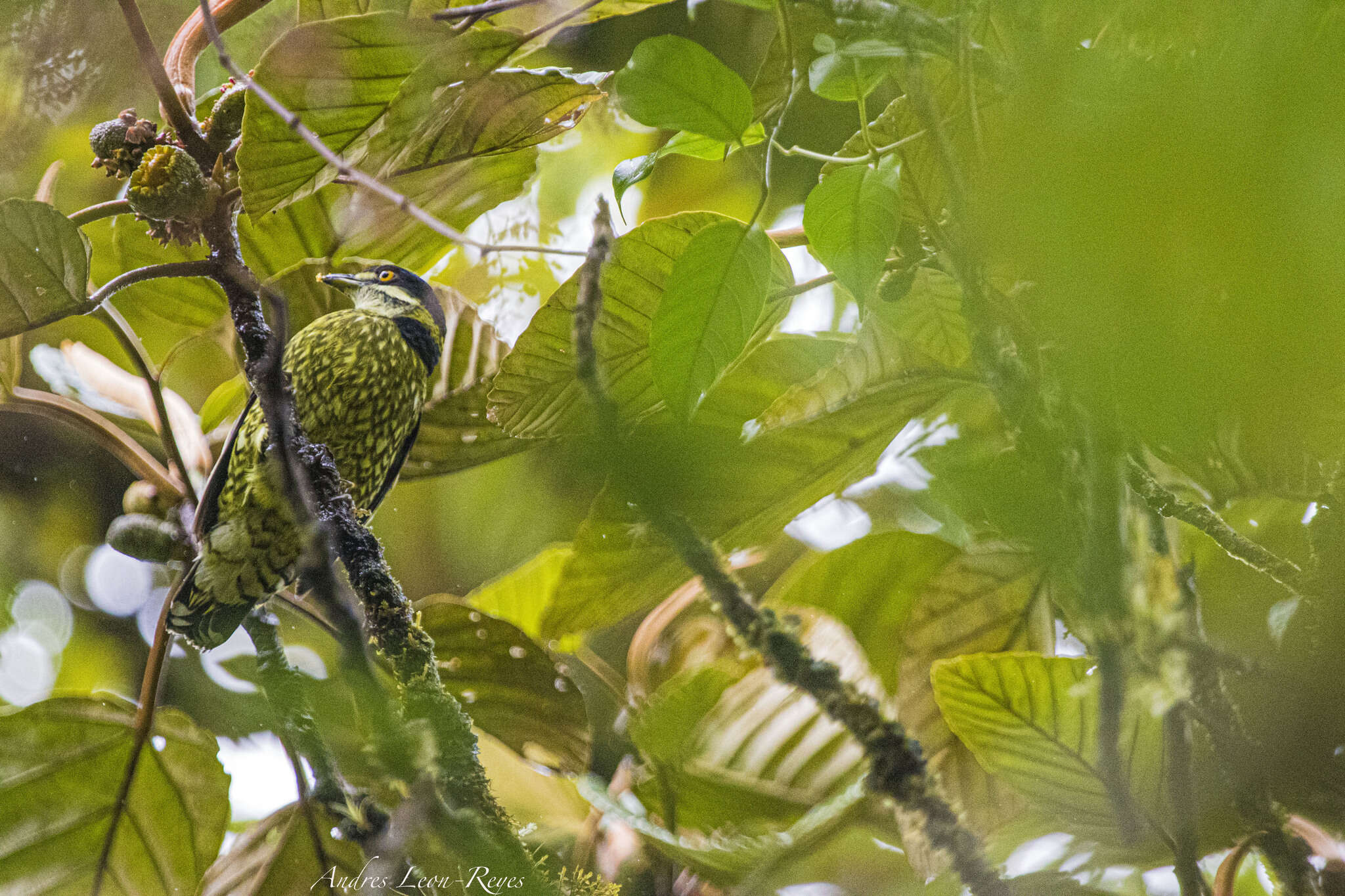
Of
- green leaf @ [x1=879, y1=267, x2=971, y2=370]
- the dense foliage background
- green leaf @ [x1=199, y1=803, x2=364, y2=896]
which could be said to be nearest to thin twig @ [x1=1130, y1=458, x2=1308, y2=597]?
the dense foliage background

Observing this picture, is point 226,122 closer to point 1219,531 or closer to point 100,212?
point 100,212

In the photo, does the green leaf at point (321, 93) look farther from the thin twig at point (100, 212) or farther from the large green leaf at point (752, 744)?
the large green leaf at point (752, 744)

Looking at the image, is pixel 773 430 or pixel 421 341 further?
pixel 421 341

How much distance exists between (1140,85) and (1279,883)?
0.90ft

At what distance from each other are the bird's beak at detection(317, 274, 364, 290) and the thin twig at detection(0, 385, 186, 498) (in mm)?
138

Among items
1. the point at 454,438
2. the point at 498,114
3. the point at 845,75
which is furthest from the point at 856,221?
the point at 454,438

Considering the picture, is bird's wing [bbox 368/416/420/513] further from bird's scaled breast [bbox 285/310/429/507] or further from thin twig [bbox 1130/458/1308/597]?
thin twig [bbox 1130/458/1308/597]

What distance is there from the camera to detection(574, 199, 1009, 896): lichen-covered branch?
11.9 inches

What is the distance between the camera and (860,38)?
1.16 feet

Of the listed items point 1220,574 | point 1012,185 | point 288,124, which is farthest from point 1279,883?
point 288,124

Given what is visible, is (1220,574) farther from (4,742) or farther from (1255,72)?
(4,742)

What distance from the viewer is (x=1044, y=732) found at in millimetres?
390

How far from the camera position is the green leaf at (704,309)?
1.20 feet

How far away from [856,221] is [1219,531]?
7.4 inches
